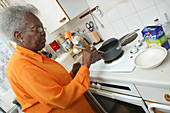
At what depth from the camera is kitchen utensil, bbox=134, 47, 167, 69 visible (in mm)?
658

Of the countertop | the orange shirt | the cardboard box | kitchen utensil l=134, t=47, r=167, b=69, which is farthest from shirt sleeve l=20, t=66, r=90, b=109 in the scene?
the cardboard box

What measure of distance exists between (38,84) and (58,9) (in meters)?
1.04

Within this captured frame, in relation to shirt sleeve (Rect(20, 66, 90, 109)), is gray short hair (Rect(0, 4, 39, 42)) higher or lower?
higher

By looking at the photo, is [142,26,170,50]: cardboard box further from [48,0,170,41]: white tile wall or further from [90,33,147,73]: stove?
[48,0,170,41]: white tile wall

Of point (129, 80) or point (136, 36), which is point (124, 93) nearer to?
point (129, 80)

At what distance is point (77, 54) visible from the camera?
170cm

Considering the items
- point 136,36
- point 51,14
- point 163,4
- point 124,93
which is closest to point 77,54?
point 51,14

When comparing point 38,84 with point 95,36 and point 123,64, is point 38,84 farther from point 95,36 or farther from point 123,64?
point 95,36

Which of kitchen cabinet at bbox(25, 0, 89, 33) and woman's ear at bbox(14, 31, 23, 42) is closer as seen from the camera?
woman's ear at bbox(14, 31, 23, 42)

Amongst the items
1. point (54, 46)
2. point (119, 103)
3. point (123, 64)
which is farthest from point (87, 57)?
point (54, 46)

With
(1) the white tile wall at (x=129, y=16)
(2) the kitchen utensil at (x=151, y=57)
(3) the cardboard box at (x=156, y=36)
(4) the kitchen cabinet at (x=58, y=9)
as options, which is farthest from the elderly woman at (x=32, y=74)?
(1) the white tile wall at (x=129, y=16)

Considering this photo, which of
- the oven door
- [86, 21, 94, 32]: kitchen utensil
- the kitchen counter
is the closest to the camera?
the kitchen counter

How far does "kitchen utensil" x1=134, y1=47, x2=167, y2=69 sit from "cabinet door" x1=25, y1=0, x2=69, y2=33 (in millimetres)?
976

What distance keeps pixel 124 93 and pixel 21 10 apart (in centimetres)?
89
